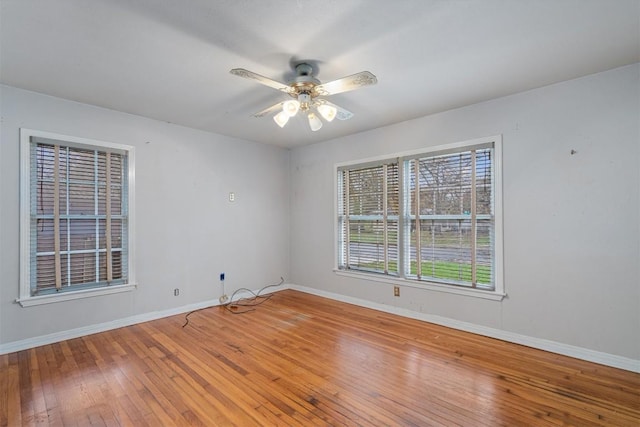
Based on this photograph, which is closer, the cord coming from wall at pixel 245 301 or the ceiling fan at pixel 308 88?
the ceiling fan at pixel 308 88

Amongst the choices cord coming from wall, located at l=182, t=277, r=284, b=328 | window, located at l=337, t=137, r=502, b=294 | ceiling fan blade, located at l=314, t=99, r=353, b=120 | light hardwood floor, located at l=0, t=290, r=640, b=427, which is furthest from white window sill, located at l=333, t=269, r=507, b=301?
ceiling fan blade, located at l=314, t=99, r=353, b=120

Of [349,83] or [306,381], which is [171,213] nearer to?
[306,381]

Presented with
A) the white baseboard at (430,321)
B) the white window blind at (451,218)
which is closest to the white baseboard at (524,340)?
the white baseboard at (430,321)

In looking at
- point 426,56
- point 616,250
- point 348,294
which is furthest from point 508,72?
point 348,294

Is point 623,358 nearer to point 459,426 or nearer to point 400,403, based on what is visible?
point 459,426

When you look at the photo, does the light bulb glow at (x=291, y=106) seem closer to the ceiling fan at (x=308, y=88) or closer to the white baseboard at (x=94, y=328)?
the ceiling fan at (x=308, y=88)

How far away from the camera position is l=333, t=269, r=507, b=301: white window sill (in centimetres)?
321

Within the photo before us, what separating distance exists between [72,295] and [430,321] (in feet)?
13.3

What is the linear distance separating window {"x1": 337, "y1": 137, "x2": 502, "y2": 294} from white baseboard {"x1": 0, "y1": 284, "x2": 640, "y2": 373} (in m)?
0.43

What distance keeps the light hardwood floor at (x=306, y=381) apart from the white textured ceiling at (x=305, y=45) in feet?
8.32

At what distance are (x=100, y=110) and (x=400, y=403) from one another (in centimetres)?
418

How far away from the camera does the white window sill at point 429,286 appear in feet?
10.5

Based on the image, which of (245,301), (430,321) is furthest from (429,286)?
(245,301)

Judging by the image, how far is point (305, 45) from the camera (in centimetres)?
220
